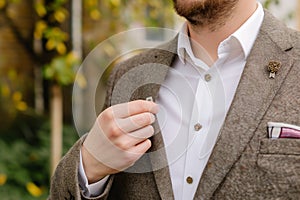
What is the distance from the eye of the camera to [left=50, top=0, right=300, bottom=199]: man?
1232 millimetres

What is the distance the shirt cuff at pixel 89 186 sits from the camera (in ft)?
4.49

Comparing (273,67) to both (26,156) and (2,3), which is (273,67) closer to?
(2,3)

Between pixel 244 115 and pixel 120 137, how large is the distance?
10.7 inches

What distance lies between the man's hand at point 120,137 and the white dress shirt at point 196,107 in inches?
2.6

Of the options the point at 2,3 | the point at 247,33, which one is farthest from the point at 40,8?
the point at 247,33

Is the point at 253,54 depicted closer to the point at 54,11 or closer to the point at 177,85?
the point at 177,85

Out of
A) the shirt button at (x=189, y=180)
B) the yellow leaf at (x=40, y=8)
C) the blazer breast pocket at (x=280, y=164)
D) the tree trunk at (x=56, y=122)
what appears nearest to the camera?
the blazer breast pocket at (x=280, y=164)

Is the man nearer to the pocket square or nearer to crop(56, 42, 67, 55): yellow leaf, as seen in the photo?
the pocket square

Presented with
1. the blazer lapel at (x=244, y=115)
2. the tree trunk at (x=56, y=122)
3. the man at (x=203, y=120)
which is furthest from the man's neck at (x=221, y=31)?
the tree trunk at (x=56, y=122)

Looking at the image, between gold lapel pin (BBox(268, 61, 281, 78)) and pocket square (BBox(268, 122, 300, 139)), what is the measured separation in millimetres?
116

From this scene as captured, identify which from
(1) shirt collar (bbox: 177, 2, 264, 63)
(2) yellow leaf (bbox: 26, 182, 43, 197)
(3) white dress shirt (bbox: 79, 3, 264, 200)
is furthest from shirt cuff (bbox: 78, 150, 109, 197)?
(2) yellow leaf (bbox: 26, 182, 43, 197)

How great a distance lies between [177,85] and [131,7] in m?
2.44

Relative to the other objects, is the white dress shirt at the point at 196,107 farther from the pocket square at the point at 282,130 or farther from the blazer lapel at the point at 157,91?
the pocket square at the point at 282,130

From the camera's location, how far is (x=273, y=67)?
129 centimetres
